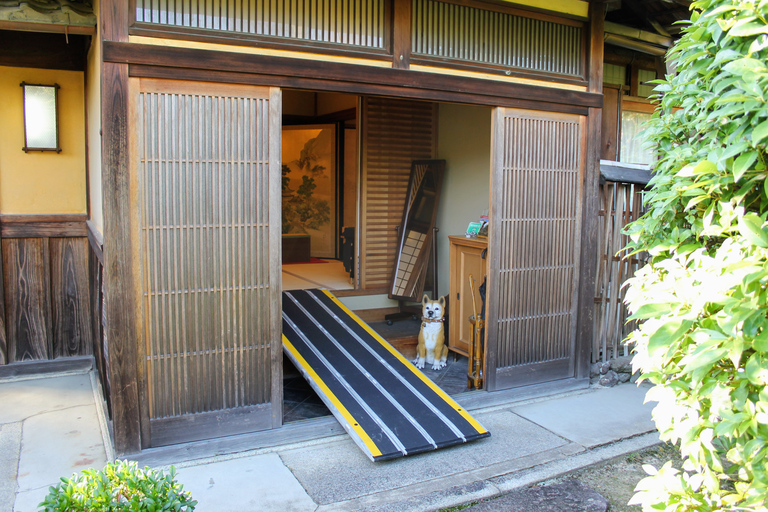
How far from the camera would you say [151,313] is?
391cm

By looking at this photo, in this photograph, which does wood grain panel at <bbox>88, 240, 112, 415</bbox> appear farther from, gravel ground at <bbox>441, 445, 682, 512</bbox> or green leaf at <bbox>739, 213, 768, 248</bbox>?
green leaf at <bbox>739, 213, 768, 248</bbox>

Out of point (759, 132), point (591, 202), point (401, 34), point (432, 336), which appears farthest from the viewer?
point (432, 336)

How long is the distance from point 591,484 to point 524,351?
1618mm

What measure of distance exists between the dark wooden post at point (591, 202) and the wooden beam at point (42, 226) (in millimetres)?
5001

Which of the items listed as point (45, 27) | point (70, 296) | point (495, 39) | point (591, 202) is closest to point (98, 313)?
point (70, 296)

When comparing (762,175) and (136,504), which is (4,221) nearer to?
(136,504)

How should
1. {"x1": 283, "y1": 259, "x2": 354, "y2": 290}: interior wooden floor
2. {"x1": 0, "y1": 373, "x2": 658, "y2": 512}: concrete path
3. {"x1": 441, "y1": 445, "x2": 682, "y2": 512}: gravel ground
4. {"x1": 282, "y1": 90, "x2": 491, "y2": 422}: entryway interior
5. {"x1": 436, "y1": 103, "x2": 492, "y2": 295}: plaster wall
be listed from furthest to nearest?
{"x1": 283, "y1": 259, "x2": 354, "y2": 290}: interior wooden floor → {"x1": 436, "y1": 103, "x2": 492, "y2": 295}: plaster wall → {"x1": 282, "y1": 90, "x2": 491, "y2": 422}: entryway interior → {"x1": 441, "y1": 445, "x2": 682, "y2": 512}: gravel ground → {"x1": 0, "y1": 373, "x2": 658, "y2": 512}: concrete path

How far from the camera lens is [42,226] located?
5.75 meters

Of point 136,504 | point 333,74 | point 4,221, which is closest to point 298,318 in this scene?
point 333,74

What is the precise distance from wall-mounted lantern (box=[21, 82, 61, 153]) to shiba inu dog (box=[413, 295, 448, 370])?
409cm

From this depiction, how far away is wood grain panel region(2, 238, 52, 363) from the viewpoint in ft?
18.6

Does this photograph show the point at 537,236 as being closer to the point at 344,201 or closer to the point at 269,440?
the point at 269,440

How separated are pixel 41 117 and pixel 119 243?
9.23 feet

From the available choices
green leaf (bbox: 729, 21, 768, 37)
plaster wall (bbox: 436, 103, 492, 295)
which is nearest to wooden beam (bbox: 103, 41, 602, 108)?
plaster wall (bbox: 436, 103, 492, 295)
